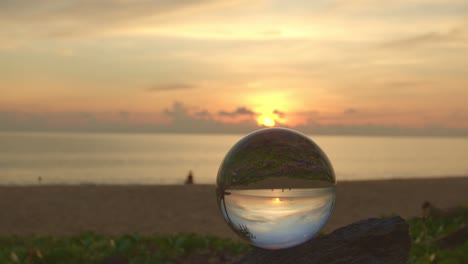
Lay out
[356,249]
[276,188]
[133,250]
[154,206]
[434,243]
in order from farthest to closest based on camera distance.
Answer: [154,206] → [434,243] → [133,250] → [356,249] → [276,188]

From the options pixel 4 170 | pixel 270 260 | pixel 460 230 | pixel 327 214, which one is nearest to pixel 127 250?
pixel 270 260

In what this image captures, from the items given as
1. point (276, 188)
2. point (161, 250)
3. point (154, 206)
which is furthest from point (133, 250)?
point (154, 206)

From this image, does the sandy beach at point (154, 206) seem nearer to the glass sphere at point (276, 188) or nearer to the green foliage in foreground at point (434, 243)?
the green foliage in foreground at point (434, 243)

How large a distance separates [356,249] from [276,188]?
1272mm

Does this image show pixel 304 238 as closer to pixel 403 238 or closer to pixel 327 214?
pixel 327 214

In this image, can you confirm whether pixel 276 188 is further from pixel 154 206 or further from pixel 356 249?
pixel 154 206

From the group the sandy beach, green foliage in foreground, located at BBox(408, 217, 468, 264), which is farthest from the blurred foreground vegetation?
the sandy beach

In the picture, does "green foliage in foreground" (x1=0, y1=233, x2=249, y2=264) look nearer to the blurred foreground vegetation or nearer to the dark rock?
the blurred foreground vegetation

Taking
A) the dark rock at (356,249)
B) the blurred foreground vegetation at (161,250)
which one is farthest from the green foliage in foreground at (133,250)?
the dark rock at (356,249)

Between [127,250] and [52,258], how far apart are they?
113 cm

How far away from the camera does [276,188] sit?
512 centimetres

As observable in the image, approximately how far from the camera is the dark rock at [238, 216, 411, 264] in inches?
227

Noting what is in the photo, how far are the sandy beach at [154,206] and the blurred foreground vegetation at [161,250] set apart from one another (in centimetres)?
359

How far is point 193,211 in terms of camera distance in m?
17.1
